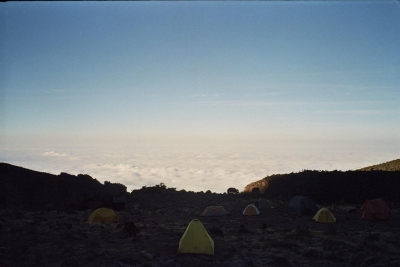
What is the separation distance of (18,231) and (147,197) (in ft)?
75.7

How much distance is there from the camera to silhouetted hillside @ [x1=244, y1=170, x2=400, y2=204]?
118 ft

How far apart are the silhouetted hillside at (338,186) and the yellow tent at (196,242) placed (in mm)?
28648

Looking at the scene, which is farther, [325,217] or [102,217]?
[325,217]

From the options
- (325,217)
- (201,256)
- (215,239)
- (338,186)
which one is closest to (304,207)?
(325,217)

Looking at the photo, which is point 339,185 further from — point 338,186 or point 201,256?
point 201,256

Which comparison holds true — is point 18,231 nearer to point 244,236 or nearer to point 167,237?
point 167,237

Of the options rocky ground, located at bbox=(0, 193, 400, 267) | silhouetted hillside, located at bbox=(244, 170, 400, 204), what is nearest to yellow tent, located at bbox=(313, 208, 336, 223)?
rocky ground, located at bbox=(0, 193, 400, 267)

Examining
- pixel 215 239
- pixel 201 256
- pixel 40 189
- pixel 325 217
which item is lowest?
pixel 201 256

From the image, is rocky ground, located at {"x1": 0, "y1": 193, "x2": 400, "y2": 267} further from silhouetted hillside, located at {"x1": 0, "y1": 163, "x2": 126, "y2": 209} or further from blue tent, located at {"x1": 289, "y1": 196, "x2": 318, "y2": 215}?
silhouetted hillside, located at {"x1": 0, "y1": 163, "x2": 126, "y2": 209}

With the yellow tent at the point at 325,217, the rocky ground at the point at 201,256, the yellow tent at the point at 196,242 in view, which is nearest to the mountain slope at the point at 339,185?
the rocky ground at the point at 201,256

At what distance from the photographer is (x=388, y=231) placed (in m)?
18.1

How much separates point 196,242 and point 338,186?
103 feet

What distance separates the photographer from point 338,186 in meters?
38.2

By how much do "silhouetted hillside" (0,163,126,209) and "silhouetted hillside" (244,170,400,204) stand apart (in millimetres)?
25151
